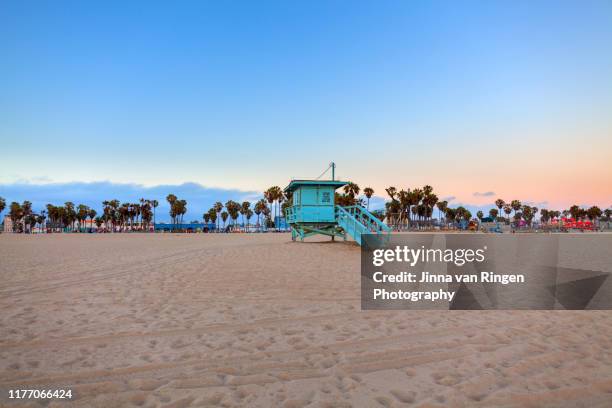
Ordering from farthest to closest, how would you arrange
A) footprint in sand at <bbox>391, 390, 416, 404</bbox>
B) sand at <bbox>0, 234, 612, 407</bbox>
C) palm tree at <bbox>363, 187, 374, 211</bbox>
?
palm tree at <bbox>363, 187, 374, 211</bbox> → sand at <bbox>0, 234, 612, 407</bbox> → footprint in sand at <bbox>391, 390, 416, 404</bbox>

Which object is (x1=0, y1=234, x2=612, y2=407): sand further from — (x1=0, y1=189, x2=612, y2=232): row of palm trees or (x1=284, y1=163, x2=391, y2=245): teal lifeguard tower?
(x1=0, y1=189, x2=612, y2=232): row of palm trees

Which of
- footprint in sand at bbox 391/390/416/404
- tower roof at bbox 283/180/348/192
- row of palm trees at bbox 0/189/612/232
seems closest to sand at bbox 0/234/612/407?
footprint in sand at bbox 391/390/416/404

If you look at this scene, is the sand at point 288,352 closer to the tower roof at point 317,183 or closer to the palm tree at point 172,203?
the tower roof at point 317,183

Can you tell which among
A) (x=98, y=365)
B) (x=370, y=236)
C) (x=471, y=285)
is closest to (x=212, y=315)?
(x=98, y=365)

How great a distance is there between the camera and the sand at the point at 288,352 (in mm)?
4391

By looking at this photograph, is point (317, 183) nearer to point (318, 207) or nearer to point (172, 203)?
point (318, 207)

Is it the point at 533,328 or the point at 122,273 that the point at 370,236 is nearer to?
the point at 122,273

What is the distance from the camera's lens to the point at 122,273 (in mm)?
13867

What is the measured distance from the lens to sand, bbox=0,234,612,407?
439 cm

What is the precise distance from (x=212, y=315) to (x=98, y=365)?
2.73 meters

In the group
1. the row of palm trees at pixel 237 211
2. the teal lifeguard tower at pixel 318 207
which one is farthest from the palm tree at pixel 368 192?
the teal lifeguard tower at pixel 318 207

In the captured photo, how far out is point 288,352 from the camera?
223 inches

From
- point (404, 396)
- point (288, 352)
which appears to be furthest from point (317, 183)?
point (404, 396)

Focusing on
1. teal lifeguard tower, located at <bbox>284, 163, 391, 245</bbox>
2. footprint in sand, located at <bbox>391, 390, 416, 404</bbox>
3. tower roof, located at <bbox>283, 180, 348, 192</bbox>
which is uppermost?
tower roof, located at <bbox>283, 180, 348, 192</bbox>
